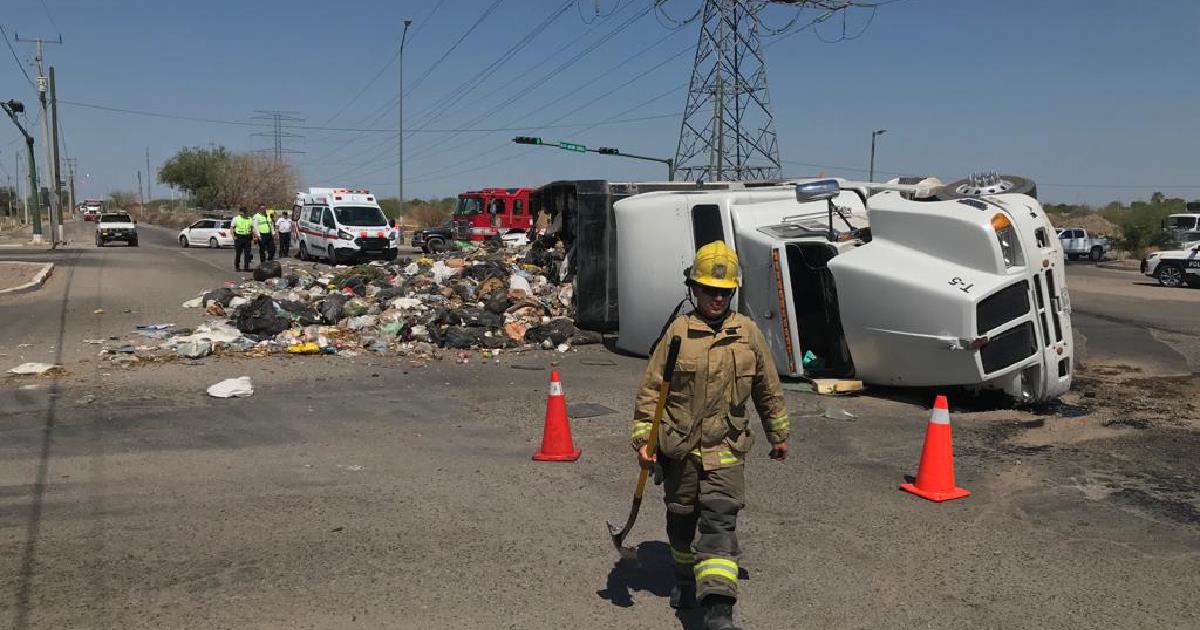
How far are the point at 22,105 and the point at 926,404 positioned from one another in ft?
127

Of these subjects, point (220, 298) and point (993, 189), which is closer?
point (993, 189)

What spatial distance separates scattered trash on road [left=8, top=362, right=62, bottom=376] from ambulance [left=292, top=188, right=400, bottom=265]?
53.4 feet

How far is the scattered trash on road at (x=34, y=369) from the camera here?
947cm

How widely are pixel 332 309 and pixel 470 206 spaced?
20.7 metres

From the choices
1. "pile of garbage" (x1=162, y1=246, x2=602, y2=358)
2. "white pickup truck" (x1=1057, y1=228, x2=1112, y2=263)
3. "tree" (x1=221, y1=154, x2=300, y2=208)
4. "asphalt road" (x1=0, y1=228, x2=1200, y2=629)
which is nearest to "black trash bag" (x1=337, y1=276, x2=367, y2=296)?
"pile of garbage" (x1=162, y1=246, x2=602, y2=358)

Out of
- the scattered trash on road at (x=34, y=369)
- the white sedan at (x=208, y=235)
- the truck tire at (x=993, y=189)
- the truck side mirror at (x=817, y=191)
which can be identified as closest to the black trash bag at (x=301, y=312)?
the scattered trash on road at (x=34, y=369)

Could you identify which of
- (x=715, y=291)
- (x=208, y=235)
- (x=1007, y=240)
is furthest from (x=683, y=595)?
(x=208, y=235)

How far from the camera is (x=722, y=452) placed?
3715 millimetres

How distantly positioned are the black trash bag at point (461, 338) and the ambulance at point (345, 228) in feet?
48.4

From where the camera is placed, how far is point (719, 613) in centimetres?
356

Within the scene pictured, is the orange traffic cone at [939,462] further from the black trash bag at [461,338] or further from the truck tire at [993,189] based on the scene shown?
the black trash bag at [461,338]

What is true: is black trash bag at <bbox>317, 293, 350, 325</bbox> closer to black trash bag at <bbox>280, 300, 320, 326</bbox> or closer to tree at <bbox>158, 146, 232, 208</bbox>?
black trash bag at <bbox>280, 300, 320, 326</bbox>

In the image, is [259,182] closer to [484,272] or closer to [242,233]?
[242,233]

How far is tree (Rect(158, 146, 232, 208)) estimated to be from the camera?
94812 millimetres
